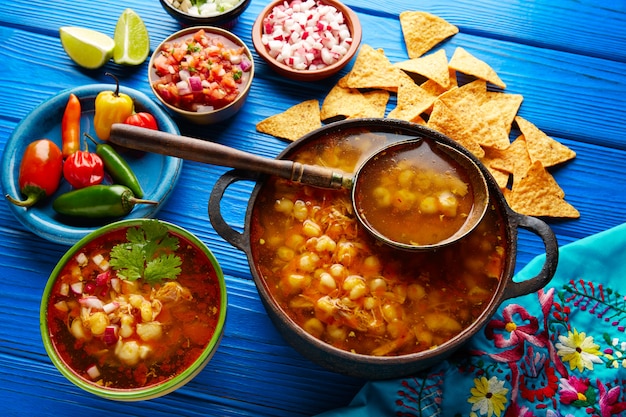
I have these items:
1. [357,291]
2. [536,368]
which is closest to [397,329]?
[357,291]

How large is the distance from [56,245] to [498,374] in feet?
5.53

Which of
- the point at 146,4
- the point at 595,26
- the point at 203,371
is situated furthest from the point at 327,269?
the point at 595,26

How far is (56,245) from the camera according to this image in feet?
7.77

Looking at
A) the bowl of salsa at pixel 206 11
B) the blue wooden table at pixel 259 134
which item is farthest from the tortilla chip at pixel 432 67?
the bowl of salsa at pixel 206 11

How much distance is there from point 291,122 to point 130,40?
0.78 m

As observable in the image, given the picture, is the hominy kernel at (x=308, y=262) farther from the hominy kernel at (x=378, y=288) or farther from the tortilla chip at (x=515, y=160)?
the tortilla chip at (x=515, y=160)

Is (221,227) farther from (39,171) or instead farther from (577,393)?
(577,393)

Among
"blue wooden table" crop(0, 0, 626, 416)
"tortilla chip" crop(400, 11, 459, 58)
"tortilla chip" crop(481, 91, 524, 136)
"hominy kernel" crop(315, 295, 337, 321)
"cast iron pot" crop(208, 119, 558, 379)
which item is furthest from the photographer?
"tortilla chip" crop(400, 11, 459, 58)

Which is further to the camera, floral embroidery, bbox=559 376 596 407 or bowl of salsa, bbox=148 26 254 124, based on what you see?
bowl of salsa, bbox=148 26 254 124

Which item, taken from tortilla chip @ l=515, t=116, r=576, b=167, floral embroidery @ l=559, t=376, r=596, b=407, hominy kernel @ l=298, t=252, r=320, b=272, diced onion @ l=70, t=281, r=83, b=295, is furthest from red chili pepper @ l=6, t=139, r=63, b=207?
floral embroidery @ l=559, t=376, r=596, b=407

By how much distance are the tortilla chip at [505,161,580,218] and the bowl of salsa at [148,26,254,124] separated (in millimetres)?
1152

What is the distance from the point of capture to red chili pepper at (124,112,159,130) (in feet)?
7.73

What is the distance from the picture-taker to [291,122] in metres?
2.57

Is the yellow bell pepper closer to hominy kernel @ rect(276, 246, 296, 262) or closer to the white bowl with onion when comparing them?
the white bowl with onion
